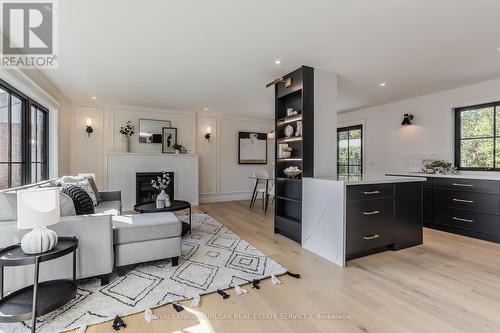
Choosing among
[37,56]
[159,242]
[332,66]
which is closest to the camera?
[159,242]

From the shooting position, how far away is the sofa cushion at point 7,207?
1861 mm

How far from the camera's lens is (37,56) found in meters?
2.92

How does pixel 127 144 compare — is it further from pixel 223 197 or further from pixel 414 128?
pixel 414 128

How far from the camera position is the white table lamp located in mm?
1563

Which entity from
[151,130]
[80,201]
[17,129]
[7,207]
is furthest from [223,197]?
[7,207]

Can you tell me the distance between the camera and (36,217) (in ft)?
5.18

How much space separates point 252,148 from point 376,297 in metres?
5.33

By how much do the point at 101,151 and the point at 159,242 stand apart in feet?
13.1

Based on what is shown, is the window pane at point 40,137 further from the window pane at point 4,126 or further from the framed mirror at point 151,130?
the framed mirror at point 151,130

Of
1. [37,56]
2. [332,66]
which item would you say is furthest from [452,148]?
[37,56]

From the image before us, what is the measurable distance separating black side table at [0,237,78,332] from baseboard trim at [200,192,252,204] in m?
4.48

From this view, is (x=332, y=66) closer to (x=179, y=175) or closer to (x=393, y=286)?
(x=393, y=286)

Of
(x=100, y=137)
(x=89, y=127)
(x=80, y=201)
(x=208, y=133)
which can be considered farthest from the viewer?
(x=208, y=133)

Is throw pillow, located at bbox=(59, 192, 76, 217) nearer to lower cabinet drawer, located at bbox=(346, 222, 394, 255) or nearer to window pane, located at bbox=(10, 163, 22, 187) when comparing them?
window pane, located at bbox=(10, 163, 22, 187)
